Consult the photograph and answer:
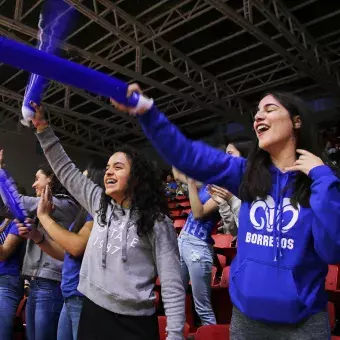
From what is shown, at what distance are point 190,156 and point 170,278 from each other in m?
0.48

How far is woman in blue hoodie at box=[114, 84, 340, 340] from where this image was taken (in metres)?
1.08

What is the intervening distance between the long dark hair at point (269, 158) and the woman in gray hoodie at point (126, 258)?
443 mm

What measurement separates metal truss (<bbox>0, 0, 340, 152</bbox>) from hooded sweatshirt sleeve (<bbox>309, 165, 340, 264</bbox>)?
585cm

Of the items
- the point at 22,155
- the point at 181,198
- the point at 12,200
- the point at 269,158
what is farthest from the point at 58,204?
the point at 22,155

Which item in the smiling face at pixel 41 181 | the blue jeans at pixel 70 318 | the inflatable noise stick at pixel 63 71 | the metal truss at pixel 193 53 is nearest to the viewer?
the inflatable noise stick at pixel 63 71

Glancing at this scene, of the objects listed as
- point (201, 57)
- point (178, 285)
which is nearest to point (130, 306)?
point (178, 285)

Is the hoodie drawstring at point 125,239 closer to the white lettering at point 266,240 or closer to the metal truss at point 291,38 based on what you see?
the white lettering at point 266,240

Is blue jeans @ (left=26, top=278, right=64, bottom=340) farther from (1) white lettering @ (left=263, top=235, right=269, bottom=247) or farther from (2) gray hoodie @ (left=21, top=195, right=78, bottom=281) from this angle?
(1) white lettering @ (left=263, top=235, right=269, bottom=247)

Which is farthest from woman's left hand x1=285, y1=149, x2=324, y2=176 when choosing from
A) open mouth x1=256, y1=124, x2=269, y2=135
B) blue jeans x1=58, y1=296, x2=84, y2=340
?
blue jeans x1=58, y1=296, x2=84, y2=340

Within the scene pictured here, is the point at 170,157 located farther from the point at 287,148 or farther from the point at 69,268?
the point at 69,268

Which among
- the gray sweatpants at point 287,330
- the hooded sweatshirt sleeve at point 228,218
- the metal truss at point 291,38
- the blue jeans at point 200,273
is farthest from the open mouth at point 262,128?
the metal truss at point 291,38

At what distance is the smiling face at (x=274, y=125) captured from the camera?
4.17ft

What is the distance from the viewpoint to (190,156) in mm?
1313

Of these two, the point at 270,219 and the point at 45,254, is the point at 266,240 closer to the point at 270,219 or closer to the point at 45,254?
the point at 270,219
